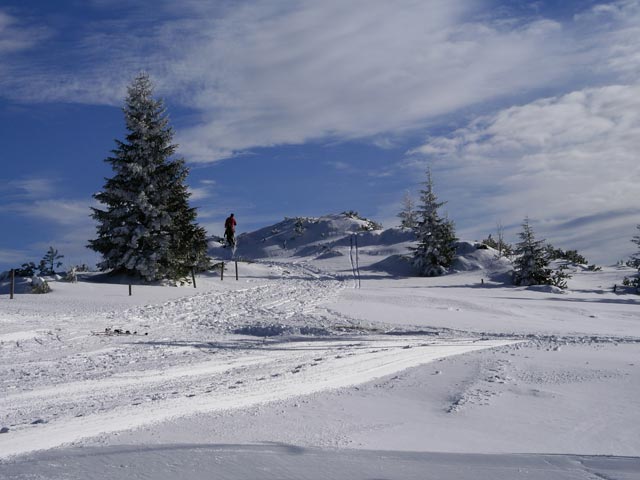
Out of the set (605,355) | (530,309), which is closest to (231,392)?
(605,355)

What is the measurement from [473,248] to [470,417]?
132ft

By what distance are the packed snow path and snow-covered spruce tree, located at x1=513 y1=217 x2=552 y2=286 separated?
20.0 metres

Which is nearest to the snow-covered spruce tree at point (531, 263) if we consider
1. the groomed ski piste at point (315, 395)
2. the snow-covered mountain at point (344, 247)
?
the snow-covered mountain at point (344, 247)

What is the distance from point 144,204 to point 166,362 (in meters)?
17.5

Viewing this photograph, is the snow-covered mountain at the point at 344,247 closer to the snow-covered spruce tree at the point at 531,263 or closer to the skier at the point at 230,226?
the snow-covered spruce tree at the point at 531,263

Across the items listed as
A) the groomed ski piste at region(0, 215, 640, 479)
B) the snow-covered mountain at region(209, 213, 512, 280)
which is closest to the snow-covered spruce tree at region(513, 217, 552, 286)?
the snow-covered mountain at region(209, 213, 512, 280)

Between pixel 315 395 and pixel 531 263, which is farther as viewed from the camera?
pixel 531 263

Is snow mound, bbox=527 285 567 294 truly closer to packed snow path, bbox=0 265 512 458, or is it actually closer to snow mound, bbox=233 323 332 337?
packed snow path, bbox=0 265 512 458

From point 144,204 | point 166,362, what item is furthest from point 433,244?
point 166,362

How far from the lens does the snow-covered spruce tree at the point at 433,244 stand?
40156 mm

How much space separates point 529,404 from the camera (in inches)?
214

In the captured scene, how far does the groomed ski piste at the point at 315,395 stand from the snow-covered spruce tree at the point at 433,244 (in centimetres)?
2316

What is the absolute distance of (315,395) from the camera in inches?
240

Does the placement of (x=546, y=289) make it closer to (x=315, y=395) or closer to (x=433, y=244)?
(x=433, y=244)
